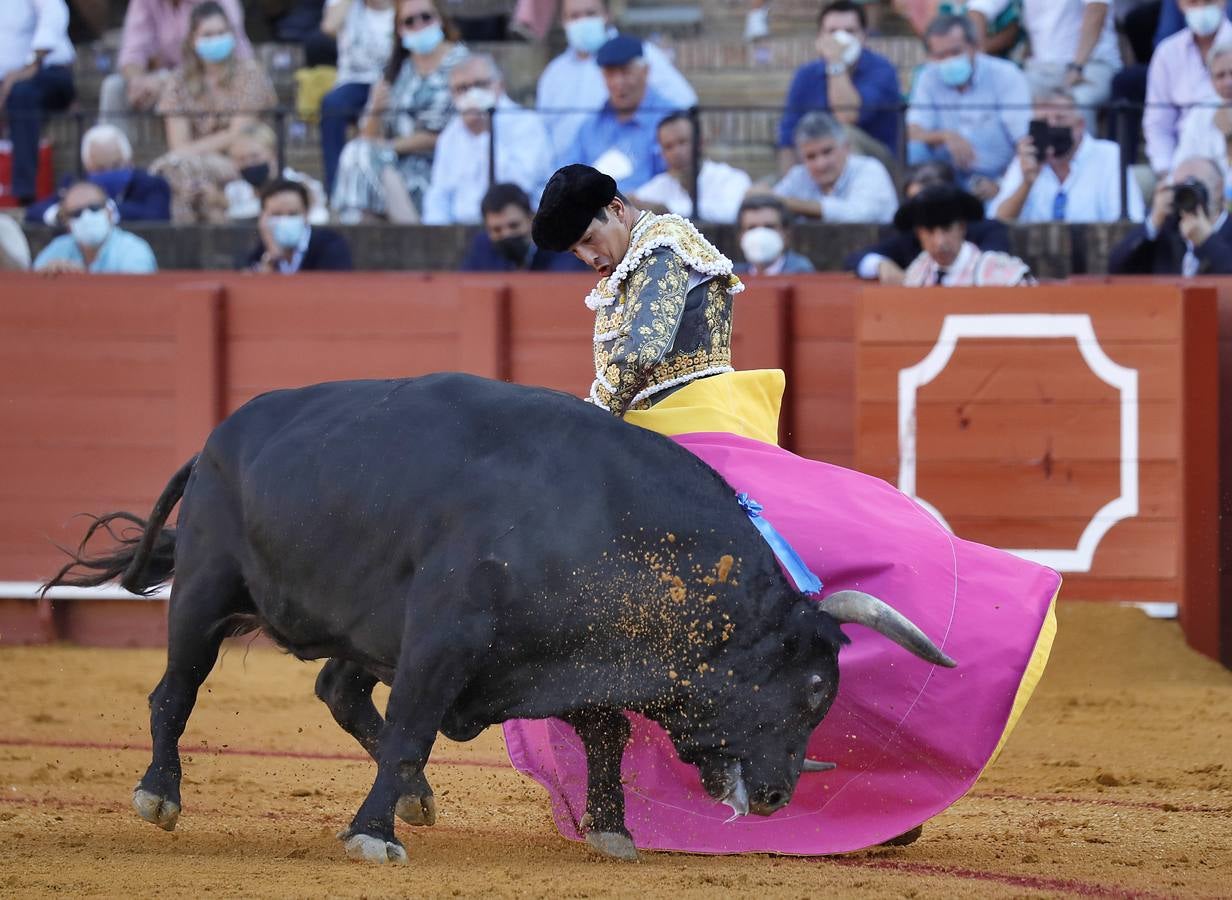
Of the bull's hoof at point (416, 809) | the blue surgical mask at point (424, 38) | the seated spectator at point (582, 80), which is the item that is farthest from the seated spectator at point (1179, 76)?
the bull's hoof at point (416, 809)

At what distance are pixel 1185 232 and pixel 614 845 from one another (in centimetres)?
391

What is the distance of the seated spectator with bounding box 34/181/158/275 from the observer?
7.59 m

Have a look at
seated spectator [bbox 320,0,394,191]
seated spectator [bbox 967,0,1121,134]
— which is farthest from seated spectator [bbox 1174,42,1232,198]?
seated spectator [bbox 320,0,394,191]

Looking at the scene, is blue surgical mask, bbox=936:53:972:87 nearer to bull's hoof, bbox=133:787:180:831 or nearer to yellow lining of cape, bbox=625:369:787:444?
yellow lining of cape, bbox=625:369:787:444

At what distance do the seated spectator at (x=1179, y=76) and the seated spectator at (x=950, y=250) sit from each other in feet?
3.88

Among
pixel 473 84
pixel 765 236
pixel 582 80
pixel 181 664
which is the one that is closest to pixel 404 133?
pixel 473 84

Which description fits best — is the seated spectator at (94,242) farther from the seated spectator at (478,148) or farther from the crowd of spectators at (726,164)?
the seated spectator at (478,148)

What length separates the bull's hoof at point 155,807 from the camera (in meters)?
3.71

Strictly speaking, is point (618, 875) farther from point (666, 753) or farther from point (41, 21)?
point (41, 21)

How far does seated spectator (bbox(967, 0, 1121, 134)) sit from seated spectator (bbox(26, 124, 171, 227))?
3.75m

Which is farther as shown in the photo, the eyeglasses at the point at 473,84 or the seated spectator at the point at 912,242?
the eyeglasses at the point at 473,84

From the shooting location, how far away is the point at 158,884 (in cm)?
317

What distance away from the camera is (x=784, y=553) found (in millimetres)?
3412

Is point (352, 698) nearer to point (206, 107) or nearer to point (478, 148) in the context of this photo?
point (478, 148)
